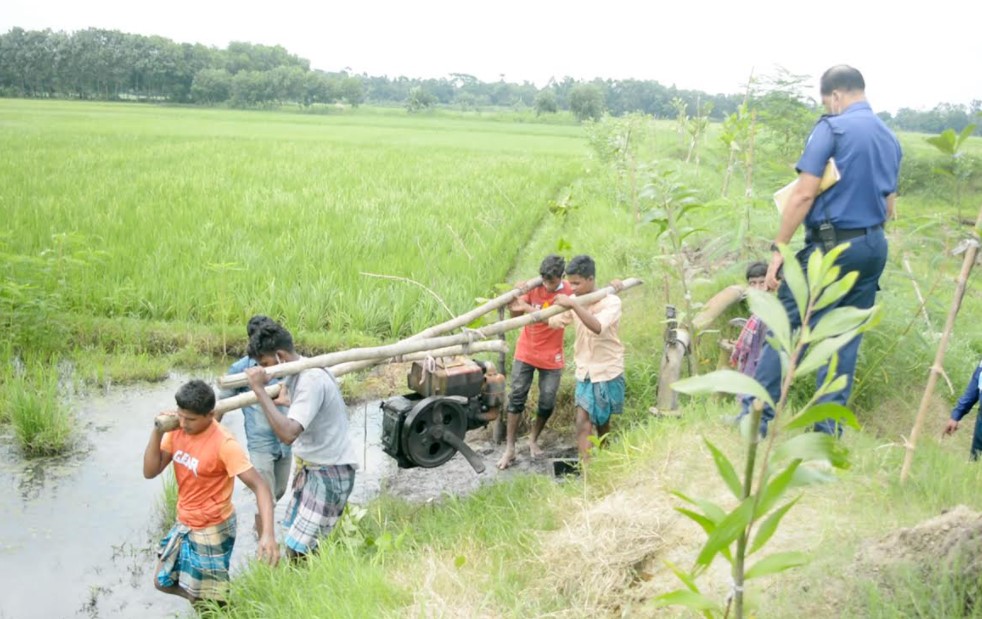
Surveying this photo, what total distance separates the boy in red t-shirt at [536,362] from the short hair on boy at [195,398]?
6.99 feet

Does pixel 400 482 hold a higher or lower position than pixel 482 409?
lower

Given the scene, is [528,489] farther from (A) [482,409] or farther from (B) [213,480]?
(B) [213,480]

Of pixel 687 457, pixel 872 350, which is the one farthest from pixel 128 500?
pixel 872 350

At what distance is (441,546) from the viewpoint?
11.8ft

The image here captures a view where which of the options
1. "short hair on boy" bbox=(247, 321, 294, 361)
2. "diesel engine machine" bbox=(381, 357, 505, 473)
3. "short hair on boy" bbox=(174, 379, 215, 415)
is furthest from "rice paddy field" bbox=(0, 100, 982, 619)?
"short hair on boy" bbox=(247, 321, 294, 361)

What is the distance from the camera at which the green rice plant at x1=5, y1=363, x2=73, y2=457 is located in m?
5.07

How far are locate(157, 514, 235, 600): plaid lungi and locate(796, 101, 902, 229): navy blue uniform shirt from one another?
9.92 feet

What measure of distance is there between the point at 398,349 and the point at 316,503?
0.81 m

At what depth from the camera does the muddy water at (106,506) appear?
378 cm

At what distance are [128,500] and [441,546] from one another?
217 centimetres

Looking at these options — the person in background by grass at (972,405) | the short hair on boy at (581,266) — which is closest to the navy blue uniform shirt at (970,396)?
the person in background by grass at (972,405)

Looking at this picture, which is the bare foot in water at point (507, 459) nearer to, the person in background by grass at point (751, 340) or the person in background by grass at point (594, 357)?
the person in background by grass at point (594, 357)

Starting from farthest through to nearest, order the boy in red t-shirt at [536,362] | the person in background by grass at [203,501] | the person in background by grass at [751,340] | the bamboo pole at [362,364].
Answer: the boy in red t-shirt at [536,362]
the person in background by grass at [751,340]
the bamboo pole at [362,364]
the person in background by grass at [203,501]

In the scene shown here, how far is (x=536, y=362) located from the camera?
501 centimetres
